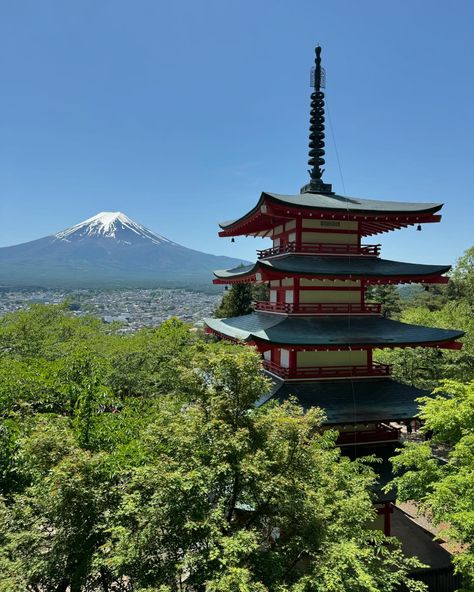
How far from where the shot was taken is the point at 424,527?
14.7 meters

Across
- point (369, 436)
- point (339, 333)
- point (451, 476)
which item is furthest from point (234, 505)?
point (369, 436)

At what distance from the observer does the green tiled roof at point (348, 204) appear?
12961 mm

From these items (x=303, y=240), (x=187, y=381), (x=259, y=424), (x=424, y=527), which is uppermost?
(x=303, y=240)

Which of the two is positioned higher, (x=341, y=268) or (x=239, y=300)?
(x=341, y=268)

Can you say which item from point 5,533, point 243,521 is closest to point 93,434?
point 5,533

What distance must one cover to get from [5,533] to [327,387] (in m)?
9.99

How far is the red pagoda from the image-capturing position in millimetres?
12500

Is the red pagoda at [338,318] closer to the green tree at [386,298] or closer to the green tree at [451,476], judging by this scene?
the green tree at [451,476]

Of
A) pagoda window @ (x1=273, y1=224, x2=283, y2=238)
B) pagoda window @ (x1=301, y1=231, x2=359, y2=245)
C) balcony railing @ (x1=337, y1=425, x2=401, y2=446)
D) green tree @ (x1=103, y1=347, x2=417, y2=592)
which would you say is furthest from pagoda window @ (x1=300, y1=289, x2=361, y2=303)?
green tree @ (x1=103, y1=347, x2=417, y2=592)

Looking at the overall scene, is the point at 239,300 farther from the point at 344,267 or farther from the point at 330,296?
the point at 344,267

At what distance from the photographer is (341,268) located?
44.1 feet

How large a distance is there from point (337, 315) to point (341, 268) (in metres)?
1.82

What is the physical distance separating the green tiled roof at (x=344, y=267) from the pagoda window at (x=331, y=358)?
293cm

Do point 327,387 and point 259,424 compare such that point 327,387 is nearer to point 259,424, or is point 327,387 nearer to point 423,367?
point 259,424
